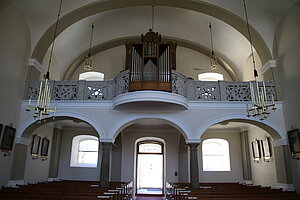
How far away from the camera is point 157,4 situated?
12.1 m

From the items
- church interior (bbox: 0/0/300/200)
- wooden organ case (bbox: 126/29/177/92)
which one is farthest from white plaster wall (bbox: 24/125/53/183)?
wooden organ case (bbox: 126/29/177/92)

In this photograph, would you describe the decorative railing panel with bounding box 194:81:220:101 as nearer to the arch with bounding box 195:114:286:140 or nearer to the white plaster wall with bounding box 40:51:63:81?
the arch with bounding box 195:114:286:140

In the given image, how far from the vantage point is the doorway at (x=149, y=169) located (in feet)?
53.7

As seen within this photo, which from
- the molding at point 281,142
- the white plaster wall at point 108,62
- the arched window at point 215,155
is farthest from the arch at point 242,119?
the white plaster wall at point 108,62

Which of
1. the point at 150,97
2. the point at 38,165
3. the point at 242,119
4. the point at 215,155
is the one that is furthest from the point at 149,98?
the point at 215,155

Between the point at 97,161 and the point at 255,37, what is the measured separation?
11526 mm

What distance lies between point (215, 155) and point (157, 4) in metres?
10.1

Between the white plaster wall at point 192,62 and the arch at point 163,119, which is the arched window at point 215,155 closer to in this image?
the white plaster wall at point 192,62

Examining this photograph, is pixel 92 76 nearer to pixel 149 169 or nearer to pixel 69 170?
pixel 69 170

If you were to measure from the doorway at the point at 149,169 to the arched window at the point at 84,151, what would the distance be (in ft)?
9.48

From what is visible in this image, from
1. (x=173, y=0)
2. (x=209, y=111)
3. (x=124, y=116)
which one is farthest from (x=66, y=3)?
(x=209, y=111)

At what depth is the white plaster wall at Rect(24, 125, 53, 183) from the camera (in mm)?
12281

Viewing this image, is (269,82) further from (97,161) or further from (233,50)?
(97,161)

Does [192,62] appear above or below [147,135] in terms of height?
above
